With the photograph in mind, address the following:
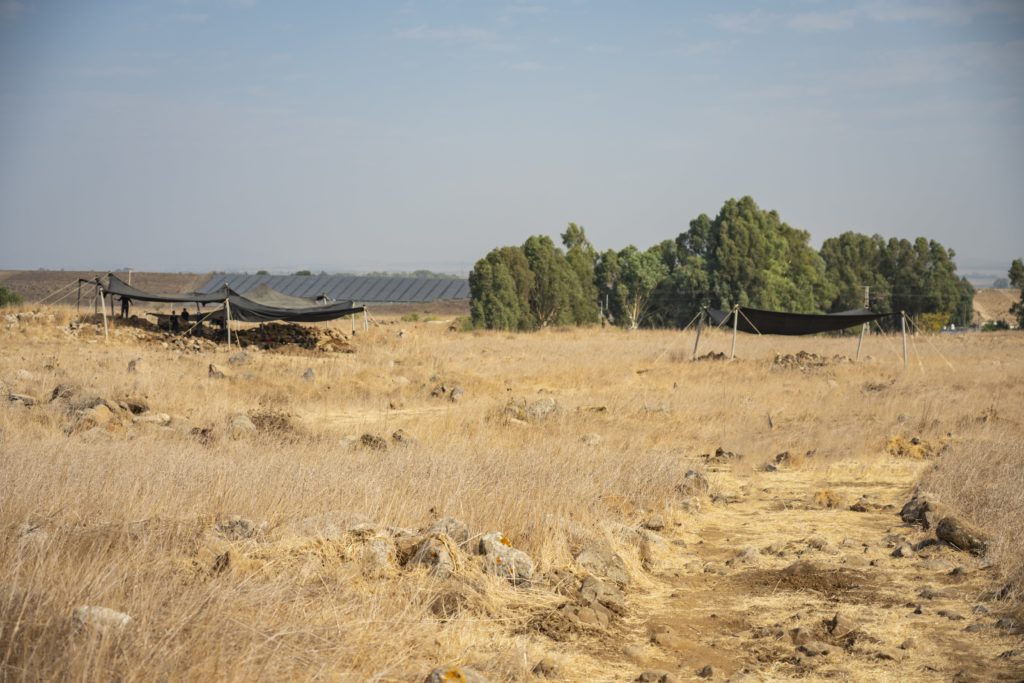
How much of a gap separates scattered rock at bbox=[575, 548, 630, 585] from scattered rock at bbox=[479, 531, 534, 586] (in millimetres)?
472

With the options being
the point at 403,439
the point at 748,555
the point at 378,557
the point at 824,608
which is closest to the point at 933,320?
the point at 403,439

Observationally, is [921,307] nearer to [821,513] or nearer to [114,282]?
[114,282]

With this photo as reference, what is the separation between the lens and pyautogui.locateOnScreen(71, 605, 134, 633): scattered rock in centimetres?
367

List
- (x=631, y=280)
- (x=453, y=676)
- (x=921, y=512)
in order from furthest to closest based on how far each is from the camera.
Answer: (x=631, y=280) → (x=921, y=512) → (x=453, y=676)

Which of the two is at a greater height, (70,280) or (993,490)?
(70,280)

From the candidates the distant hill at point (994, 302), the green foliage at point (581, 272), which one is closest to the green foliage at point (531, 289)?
the green foliage at point (581, 272)

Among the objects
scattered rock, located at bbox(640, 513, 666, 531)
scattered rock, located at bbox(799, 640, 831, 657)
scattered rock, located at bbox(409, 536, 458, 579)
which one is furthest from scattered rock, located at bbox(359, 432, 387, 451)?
scattered rock, located at bbox(799, 640, 831, 657)

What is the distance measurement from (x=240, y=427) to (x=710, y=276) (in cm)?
4110

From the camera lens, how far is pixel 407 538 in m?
6.02

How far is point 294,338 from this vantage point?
30516mm

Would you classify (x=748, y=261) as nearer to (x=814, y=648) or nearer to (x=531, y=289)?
(x=531, y=289)

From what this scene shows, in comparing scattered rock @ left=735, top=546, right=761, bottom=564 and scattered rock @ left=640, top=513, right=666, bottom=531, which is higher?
scattered rock @ left=640, top=513, right=666, bottom=531

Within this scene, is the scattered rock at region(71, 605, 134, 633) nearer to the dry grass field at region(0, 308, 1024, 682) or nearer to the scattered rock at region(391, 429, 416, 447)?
the dry grass field at region(0, 308, 1024, 682)

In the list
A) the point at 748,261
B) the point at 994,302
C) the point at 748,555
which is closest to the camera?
the point at 748,555
